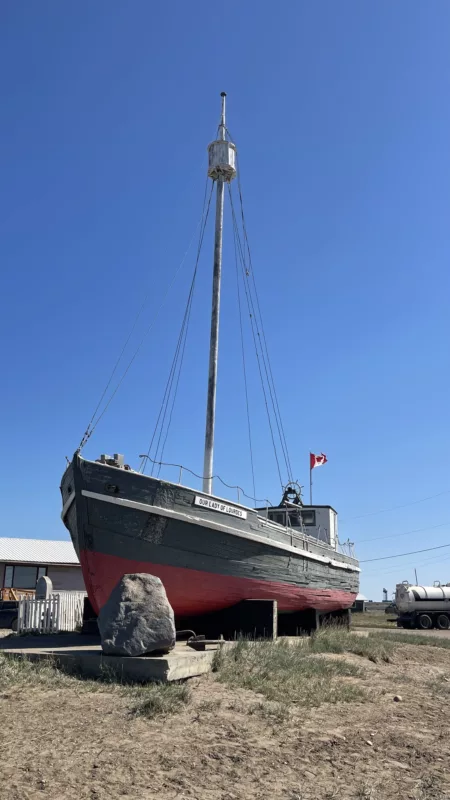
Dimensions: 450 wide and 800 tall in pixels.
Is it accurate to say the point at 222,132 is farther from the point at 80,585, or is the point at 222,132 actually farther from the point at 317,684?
the point at 80,585

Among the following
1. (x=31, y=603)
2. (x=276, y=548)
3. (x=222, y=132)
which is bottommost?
(x=31, y=603)

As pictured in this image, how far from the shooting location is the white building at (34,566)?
3159 cm

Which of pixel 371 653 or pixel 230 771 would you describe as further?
pixel 371 653

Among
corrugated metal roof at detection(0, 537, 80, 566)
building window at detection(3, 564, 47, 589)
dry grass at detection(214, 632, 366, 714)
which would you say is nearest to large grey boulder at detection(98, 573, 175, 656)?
dry grass at detection(214, 632, 366, 714)

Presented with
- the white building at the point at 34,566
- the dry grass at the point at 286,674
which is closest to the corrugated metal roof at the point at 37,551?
the white building at the point at 34,566

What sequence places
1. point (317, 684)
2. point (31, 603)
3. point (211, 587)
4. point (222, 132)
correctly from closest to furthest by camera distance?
point (317, 684) < point (211, 587) < point (31, 603) < point (222, 132)

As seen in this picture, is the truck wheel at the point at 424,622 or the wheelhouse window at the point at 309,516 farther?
the truck wheel at the point at 424,622

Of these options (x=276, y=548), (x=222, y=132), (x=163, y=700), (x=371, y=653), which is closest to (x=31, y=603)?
(x=276, y=548)

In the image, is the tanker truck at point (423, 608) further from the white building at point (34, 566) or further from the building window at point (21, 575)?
the building window at point (21, 575)

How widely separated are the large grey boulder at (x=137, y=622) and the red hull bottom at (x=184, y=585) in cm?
262

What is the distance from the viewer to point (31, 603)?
14.2m

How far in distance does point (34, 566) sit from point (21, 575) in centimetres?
83

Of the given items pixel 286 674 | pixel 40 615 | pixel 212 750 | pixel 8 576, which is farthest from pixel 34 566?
pixel 212 750

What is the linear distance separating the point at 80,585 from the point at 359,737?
29.8 m
